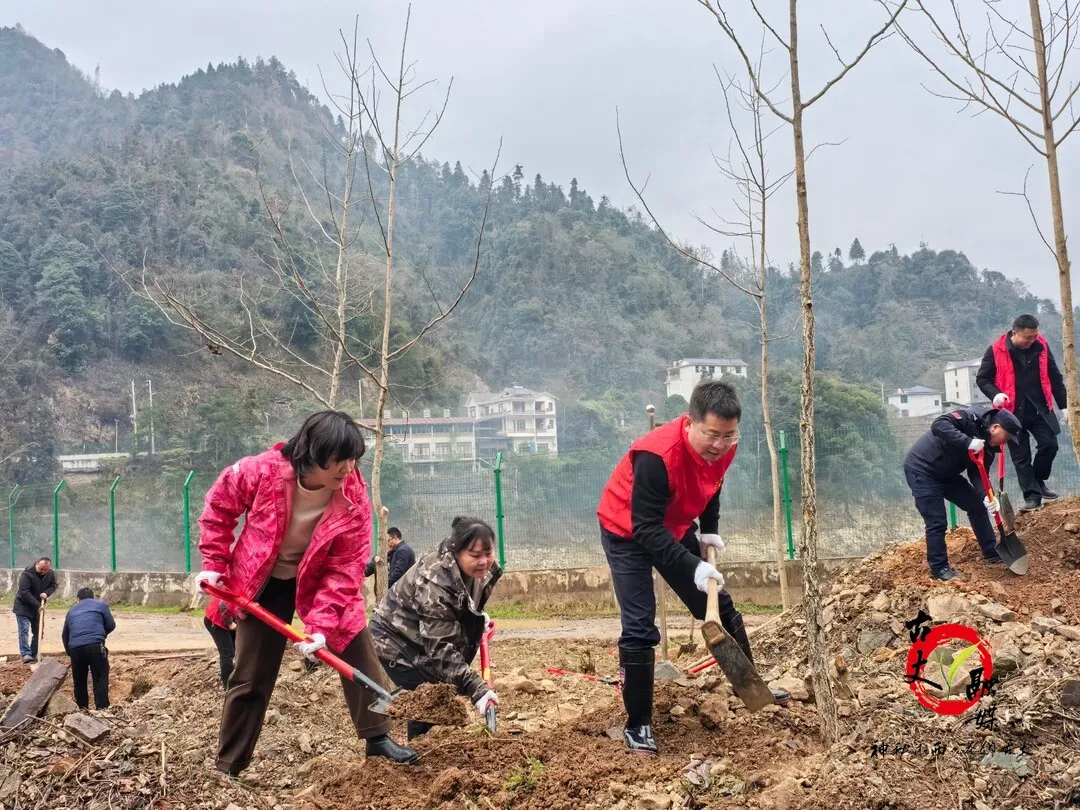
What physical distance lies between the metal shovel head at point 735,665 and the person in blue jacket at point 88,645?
578 centimetres

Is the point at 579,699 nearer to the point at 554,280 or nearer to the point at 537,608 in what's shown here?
the point at 537,608

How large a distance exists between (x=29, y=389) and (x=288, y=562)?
44.0 meters

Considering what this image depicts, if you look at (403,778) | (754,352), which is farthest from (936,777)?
(754,352)

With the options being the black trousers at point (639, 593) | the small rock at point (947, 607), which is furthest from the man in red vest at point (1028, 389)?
the black trousers at point (639, 593)

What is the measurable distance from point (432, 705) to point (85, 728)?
4.92 feet

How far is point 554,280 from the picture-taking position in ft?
161

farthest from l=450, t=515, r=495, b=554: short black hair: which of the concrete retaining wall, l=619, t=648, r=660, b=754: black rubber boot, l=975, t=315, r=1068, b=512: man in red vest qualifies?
the concrete retaining wall

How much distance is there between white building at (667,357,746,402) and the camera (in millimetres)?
33984

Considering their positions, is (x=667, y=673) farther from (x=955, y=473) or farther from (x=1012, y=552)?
(x=1012, y=552)

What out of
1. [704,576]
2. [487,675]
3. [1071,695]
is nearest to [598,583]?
[487,675]

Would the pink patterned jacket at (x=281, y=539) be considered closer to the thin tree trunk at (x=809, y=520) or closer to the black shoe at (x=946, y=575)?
the thin tree trunk at (x=809, y=520)

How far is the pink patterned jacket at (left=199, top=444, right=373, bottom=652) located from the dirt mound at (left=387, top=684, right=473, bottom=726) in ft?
→ 1.15

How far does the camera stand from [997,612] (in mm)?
5246

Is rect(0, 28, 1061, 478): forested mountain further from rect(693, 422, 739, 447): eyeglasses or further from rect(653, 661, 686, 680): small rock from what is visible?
rect(693, 422, 739, 447): eyeglasses
